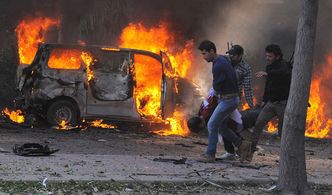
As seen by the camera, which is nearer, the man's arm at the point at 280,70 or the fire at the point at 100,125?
the man's arm at the point at 280,70

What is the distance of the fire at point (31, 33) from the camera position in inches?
538

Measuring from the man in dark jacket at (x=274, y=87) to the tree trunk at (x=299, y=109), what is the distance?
1.87 m

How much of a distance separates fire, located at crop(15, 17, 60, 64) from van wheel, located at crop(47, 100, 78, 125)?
2.98m

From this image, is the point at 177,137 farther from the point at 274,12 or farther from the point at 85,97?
the point at 274,12

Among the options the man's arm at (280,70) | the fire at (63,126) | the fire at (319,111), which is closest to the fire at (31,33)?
the fire at (63,126)

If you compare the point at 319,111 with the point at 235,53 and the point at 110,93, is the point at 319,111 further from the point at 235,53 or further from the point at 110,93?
the point at 235,53

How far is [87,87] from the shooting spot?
10.9 m

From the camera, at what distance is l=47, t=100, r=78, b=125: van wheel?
10992 millimetres

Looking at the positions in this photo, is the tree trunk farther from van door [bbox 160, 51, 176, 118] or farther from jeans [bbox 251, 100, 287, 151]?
van door [bbox 160, 51, 176, 118]

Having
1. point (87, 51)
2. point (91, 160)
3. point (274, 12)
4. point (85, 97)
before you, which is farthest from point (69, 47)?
point (274, 12)

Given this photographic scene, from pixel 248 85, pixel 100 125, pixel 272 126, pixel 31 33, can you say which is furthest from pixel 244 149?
pixel 31 33

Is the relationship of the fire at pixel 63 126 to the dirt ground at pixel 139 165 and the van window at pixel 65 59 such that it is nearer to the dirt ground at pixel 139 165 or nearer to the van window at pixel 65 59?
the dirt ground at pixel 139 165

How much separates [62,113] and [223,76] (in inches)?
196

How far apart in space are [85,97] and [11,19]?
236 inches
